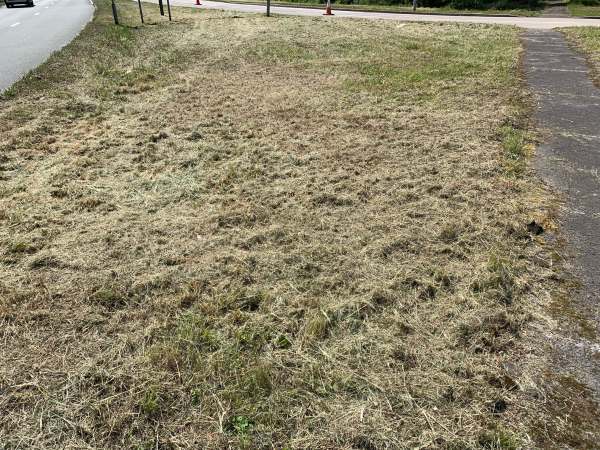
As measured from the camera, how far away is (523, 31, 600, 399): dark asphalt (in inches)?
110

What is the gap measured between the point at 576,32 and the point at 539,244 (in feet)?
49.3

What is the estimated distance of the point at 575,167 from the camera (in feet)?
17.3

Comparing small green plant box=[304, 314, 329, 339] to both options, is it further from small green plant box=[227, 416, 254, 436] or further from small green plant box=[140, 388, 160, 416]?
small green plant box=[140, 388, 160, 416]

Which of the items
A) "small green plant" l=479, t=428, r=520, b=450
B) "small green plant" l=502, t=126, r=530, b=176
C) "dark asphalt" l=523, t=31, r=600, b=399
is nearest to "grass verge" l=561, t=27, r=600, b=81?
"dark asphalt" l=523, t=31, r=600, b=399

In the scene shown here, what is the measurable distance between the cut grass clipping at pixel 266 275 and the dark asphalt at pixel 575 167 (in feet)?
0.95

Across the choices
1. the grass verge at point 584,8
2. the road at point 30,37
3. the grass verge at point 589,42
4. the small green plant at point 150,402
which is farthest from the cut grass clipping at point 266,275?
the grass verge at point 584,8

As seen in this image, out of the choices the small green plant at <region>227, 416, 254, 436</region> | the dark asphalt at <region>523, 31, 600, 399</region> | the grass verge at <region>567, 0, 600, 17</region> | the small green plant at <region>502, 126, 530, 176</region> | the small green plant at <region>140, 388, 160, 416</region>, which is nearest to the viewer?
the small green plant at <region>227, 416, 254, 436</region>

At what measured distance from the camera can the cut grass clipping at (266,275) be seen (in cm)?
241

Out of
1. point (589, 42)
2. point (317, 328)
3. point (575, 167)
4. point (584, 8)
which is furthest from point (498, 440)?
point (584, 8)

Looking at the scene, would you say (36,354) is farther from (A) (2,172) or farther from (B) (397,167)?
(B) (397,167)

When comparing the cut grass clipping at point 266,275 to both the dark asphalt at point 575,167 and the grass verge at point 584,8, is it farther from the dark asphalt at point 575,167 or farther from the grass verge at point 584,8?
the grass verge at point 584,8

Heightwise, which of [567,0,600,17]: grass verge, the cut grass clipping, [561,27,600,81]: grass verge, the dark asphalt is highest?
[567,0,600,17]: grass verge

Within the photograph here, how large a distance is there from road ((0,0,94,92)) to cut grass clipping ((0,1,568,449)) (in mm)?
4089

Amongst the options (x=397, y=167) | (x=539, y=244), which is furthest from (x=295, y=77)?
(x=539, y=244)
